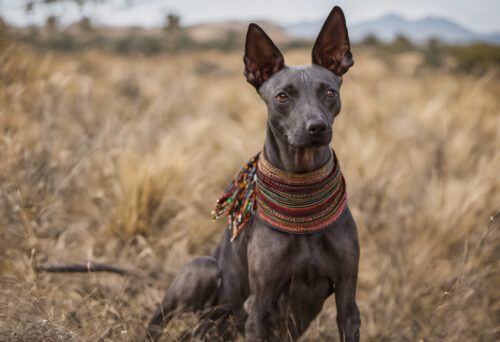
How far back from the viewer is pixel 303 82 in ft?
5.63

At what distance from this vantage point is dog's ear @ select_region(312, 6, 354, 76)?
1.83m

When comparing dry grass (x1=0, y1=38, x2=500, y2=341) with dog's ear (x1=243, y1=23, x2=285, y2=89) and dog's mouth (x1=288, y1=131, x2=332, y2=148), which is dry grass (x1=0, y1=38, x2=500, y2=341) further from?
dog's ear (x1=243, y1=23, x2=285, y2=89)

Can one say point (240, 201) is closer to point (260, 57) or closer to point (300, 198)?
point (300, 198)

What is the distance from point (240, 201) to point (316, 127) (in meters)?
0.71

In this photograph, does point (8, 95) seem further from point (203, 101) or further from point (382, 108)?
point (382, 108)

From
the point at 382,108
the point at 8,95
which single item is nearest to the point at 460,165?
the point at 382,108

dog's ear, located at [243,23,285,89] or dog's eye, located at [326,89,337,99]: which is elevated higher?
dog's ear, located at [243,23,285,89]

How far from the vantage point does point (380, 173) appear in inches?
165

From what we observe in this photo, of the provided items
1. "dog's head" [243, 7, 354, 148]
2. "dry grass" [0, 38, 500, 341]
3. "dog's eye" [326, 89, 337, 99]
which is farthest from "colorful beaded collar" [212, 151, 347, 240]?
"dry grass" [0, 38, 500, 341]

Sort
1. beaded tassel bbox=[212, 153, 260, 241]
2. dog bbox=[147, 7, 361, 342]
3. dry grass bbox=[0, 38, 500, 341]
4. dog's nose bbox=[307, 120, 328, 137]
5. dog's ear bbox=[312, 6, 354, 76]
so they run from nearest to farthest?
dog's nose bbox=[307, 120, 328, 137] → dog bbox=[147, 7, 361, 342] → dog's ear bbox=[312, 6, 354, 76] → beaded tassel bbox=[212, 153, 260, 241] → dry grass bbox=[0, 38, 500, 341]

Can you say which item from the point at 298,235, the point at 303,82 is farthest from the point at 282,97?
the point at 298,235

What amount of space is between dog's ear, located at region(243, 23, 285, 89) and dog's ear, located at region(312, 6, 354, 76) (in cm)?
18

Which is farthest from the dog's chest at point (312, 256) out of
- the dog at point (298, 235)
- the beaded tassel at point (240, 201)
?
the beaded tassel at point (240, 201)

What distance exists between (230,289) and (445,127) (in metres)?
4.31
